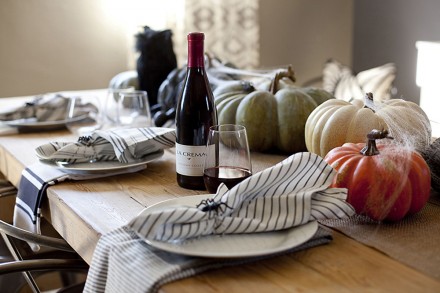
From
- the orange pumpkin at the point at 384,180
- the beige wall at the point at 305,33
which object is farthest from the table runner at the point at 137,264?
the beige wall at the point at 305,33

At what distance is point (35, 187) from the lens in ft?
4.42

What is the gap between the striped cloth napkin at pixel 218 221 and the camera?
0.84m

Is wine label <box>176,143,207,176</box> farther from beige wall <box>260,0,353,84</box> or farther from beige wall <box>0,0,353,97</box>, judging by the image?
beige wall <box>260,0,353,84</box>

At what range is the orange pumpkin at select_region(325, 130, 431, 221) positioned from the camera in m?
1.00

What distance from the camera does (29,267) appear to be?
3.83 ft

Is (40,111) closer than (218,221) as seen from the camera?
No

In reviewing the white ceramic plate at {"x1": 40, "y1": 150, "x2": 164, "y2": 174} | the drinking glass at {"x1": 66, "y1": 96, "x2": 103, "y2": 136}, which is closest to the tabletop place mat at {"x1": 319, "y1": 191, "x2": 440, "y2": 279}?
the white ceramic plate at {"x1": 40, "y1": 150, "x2": 164, "y2": 174}

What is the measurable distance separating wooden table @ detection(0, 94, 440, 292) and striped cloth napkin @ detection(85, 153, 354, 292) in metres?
0.03

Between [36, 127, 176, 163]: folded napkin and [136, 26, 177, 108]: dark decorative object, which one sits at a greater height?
[136, 26, 177, 108]: dark decorative object

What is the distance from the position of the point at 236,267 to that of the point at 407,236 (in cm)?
30

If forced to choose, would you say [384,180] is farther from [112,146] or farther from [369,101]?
[112,146]

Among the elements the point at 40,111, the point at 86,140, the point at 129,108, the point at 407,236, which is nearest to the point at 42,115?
the point at 40,111

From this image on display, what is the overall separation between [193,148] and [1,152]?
79 cm

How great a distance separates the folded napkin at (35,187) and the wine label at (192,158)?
22 cm
